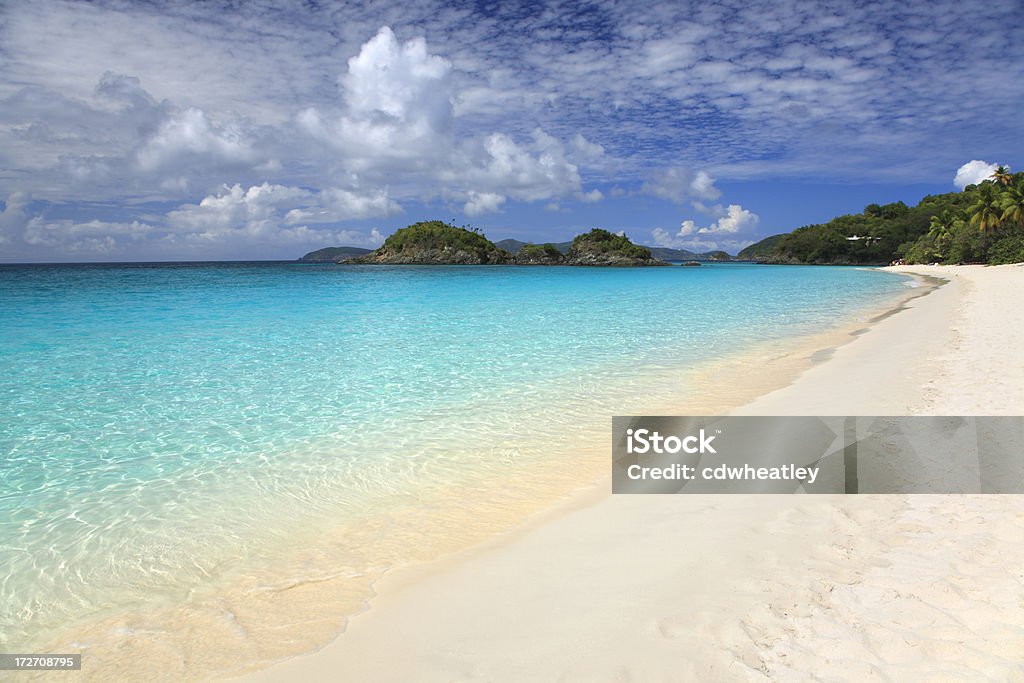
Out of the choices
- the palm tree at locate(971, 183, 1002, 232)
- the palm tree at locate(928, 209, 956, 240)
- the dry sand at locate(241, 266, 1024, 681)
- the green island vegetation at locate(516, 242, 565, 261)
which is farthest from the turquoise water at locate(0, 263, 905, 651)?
the green island vegetation at locate(516, 242, 565, 261)

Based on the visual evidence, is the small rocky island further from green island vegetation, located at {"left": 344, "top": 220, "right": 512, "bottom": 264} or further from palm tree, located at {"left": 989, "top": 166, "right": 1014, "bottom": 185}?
palm tree, located at {"left": 989, "top": 166, "right": 1014, "bottom": 185}

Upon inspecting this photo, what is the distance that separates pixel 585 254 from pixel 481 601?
162976 mm

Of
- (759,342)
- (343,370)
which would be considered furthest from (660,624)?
(759,342)

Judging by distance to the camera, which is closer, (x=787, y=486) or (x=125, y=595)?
(x=125, y=595)

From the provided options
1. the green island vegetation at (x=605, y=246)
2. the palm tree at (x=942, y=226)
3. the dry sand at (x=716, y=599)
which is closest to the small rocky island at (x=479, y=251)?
the green island vegetation at (x=605, y=246)

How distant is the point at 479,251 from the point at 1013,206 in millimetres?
113591

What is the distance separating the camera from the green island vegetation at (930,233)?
61.4m

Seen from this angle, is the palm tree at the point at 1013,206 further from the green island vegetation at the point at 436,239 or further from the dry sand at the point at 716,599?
the green island vegetation at the point at 436,239

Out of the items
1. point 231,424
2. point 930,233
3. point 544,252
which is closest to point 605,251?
point 544,252

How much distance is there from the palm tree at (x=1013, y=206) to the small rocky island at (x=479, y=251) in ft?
303

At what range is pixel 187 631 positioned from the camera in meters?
3.75

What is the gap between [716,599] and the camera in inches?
142

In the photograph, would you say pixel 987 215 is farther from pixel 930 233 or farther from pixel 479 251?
pixel 479 251

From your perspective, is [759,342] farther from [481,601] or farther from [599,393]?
[481,601]
